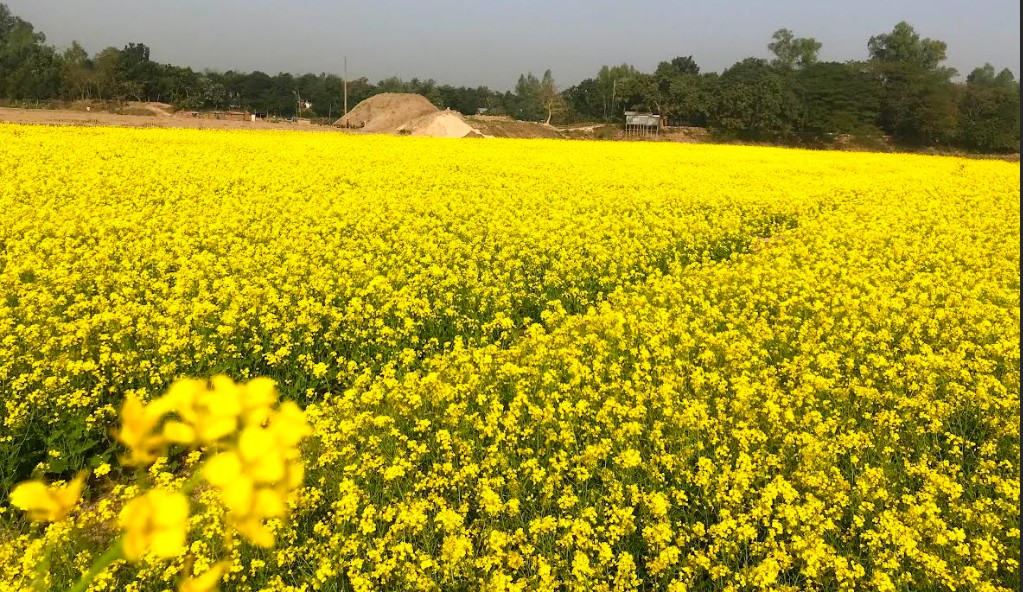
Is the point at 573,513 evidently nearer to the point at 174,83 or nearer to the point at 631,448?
the point at 631,448

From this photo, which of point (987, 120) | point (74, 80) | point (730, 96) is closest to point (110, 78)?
point (74, 80)

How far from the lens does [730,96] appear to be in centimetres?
5688

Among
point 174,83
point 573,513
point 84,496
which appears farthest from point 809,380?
point 174,83

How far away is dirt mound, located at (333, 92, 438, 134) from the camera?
1870 inches

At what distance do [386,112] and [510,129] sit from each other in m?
10.6

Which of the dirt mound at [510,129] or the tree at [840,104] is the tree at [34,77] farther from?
the tree at [840,104]

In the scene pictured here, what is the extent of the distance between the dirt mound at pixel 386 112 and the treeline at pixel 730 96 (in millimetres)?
22413

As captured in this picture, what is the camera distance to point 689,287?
771 centimetres

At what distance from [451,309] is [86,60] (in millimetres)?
Answer: 90175

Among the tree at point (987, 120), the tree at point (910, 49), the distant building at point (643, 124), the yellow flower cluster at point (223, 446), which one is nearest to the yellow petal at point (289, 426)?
the yellow flower cluster at point (223, 446)

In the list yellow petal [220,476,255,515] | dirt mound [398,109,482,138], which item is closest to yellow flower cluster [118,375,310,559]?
yellow petal [220,476,255,515]

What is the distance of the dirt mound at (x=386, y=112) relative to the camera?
4750 cm

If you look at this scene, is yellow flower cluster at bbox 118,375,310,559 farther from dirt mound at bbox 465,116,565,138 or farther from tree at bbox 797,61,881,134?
tree at bbox 797,61,881,134

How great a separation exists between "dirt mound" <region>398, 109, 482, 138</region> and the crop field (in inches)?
1240
